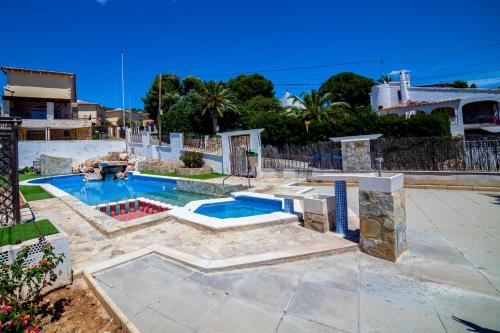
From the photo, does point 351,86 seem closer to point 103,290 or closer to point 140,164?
point 140,164

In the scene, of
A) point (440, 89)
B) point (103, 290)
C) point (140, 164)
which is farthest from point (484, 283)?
point (440, 89)

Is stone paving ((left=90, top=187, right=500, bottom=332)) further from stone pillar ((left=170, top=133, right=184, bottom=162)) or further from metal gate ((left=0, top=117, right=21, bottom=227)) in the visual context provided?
stone pillar ((left=170, top=133, right=184, bottom=162))

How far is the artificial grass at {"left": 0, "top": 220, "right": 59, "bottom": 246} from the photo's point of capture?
11.4ft

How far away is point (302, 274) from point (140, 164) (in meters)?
19.7

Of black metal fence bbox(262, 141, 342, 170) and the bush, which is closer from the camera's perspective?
black metal fence bbox(262, 141, 342, 170)

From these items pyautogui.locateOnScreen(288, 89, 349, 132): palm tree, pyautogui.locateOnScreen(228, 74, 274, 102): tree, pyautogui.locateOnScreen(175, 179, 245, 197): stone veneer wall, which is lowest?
pyautogui.locateOnScreen(175, 179, 245, 197): stone veneer wall

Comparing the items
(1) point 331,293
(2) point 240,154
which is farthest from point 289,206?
(2) point 240,154

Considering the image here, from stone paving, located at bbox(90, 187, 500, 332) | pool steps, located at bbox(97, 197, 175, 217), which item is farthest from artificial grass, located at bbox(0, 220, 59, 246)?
pool steps, located at bbox(97, 197, 175, 217)

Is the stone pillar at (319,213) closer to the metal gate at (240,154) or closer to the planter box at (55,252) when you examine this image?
the planter box at (55,252)

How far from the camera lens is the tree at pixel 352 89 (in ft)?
135

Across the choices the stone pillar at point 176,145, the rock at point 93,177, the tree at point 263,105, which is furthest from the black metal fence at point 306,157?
the tree at point 263,105

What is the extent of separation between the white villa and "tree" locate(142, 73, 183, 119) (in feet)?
87.8

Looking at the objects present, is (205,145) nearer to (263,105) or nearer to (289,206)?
(289,206)

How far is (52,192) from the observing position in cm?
1190
